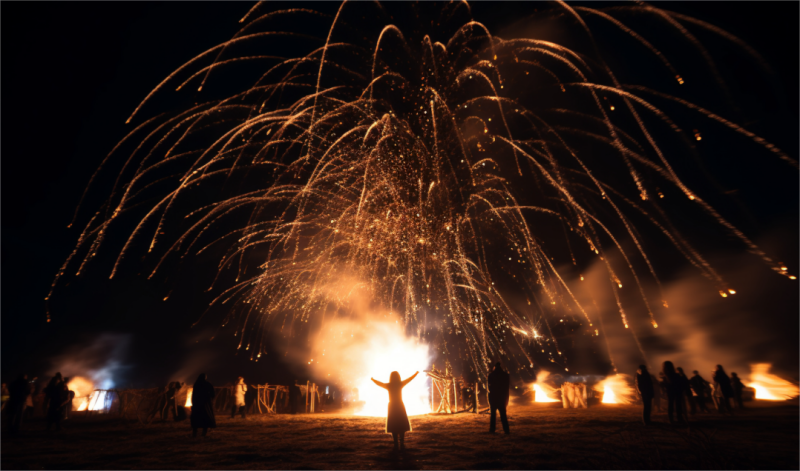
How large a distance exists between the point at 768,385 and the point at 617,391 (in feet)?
19.8

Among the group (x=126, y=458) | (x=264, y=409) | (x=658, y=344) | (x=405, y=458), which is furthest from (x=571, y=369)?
(x=126, y=458)

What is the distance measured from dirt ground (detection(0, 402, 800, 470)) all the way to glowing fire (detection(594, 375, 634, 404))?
7.85 m

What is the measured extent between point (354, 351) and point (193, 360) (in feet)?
41.5

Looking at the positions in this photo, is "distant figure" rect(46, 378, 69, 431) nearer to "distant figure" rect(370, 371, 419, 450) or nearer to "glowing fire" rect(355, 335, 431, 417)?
"distant figure" rect(370, 371, 419, 450)

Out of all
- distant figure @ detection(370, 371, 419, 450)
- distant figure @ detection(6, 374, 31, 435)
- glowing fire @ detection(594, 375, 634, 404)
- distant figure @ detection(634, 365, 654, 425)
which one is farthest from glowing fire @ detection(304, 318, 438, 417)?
distant figure @ detection(370, 371, 419, 450)

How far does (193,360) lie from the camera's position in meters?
28.3

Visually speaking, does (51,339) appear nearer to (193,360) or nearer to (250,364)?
(193,360)

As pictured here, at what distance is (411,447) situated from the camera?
8023 mm

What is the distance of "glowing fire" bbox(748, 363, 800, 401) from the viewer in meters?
14.9

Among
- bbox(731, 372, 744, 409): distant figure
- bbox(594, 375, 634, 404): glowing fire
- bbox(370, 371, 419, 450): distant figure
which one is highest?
bbox(370, 371, 419, 450): distant figure

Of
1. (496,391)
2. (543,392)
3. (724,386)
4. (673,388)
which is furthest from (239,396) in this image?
(724,386)

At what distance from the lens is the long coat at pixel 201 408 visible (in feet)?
A: 32.7

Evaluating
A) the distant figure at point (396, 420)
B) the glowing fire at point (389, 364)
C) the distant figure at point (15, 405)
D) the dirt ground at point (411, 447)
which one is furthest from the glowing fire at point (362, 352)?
the distant figure at point (396, 420)

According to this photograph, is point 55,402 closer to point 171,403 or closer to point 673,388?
point 171,403
